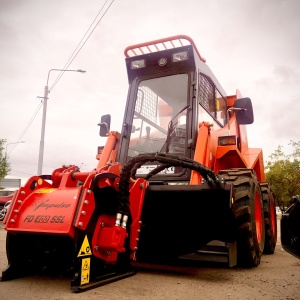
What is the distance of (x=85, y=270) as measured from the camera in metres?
3.06

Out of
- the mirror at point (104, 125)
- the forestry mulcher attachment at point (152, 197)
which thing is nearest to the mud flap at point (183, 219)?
the forestry mulcher attachment at point (152, 197)

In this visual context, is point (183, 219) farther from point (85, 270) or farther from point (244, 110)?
point (244, 110)

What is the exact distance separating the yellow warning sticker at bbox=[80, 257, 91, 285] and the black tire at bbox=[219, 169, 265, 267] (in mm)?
1767

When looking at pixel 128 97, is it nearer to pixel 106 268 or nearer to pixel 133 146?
pixel 133 146

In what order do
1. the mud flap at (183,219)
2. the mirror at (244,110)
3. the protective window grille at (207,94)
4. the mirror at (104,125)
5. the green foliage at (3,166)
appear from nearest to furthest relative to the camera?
the mud flap at (183,219) < the protective window grille at (207,94) < the mirror at (244,110) < the mirror at (104,125) < the green foliage at (3,166)

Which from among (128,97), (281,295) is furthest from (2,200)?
(281,295)

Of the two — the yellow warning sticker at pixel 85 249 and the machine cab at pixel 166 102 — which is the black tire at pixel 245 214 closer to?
the machine cab at pixel 166 102

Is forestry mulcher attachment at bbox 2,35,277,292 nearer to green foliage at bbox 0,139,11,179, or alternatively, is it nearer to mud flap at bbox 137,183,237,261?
mud flap at bbox 137,183,237,261

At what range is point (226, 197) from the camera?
145 inches

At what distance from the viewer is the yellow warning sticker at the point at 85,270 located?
3.01 m

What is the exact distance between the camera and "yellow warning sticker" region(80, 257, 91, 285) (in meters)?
3.01

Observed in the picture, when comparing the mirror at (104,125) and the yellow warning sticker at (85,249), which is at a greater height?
the mirror at (104,125)

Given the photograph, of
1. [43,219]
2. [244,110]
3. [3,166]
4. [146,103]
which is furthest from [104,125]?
[3,166]

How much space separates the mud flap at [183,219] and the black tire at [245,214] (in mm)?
268
